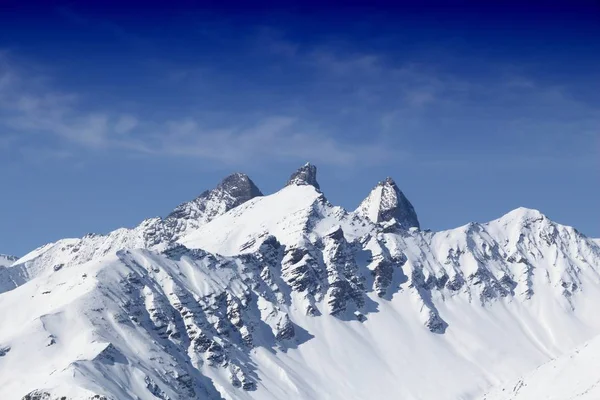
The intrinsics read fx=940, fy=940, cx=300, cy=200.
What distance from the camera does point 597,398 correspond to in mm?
186125
